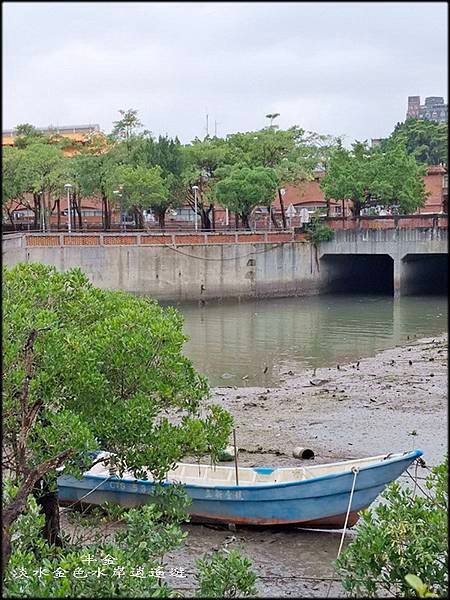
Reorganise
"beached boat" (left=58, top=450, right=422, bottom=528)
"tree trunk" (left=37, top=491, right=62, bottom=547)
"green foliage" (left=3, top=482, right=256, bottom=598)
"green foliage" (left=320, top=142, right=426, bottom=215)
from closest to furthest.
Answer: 1. "green foliage" (left=3, top=482, right=256, bottom=598)
2. "tree trunk" (left=37, top=491, right=62, bottom=547)
3. "beached boat" (left=58, top=450, right=422, bottom=528)
4. "green foliage" (left=320, top=142, right=426, bottom=215)

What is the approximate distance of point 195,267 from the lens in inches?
1511

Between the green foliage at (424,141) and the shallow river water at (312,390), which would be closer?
the shallow river water at (312,390)

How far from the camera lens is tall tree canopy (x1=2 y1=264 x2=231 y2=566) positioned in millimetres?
5918

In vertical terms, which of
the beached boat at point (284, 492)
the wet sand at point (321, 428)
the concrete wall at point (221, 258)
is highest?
the concrete wall at point (221, 258)

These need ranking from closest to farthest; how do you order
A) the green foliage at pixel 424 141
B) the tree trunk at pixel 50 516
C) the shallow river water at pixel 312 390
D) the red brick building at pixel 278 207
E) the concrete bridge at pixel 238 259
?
1. the tree trunk at pixel 50 516
2. the shallow river water at pixel 312 390
3. the concrete bridge at pixel 238 259
4. the red brick building at pixel 278 207
5. the green foliage at pixel 424 141

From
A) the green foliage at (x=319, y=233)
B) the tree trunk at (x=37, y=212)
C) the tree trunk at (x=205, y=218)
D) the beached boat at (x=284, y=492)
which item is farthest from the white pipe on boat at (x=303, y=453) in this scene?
the tree trunk at (x=205, y=218)

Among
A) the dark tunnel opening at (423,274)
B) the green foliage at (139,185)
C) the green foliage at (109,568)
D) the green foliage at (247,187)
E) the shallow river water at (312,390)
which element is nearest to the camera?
the green foliage at (109,568)

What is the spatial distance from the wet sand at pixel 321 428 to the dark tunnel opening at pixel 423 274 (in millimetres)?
16841

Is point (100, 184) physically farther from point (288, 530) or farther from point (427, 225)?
point (288, 530)

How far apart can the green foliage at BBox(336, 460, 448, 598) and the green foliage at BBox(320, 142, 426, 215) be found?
38.6 meters

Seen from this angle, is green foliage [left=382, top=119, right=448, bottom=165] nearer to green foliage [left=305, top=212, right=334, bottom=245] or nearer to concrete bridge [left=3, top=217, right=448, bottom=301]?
concrete bridge [left=3, top=217, right=448, bottom=301]

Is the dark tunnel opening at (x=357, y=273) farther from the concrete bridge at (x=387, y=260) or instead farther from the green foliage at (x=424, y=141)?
the green foliage at (x=424, y=141)

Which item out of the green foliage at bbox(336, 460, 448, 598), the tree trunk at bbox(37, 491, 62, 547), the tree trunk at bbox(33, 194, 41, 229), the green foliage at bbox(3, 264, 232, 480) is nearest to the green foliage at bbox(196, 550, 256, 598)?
the green foliage at bbox(336, 460, 448, 598)

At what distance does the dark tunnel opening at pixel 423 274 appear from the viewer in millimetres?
40875
